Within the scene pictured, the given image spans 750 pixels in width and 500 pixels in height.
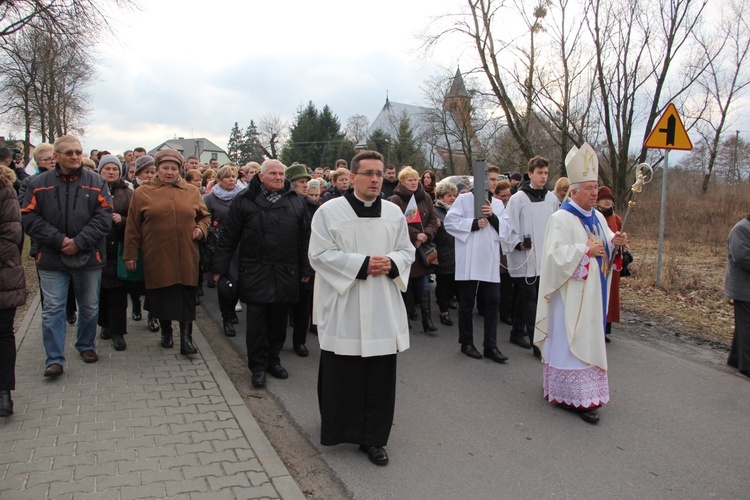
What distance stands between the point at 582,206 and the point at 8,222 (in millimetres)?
4818

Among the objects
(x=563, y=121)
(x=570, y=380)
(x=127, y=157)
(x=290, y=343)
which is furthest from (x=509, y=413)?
(x=563, y=121)

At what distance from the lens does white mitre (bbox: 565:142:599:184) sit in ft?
16.7

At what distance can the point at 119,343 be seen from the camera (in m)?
6.24

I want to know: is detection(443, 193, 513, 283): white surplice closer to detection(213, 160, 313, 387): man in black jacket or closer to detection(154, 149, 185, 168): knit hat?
detection(213, 160, 313, 387): man in black jacket

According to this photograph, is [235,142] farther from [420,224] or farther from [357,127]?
[420,224]

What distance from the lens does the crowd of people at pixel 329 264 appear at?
4.05 metres

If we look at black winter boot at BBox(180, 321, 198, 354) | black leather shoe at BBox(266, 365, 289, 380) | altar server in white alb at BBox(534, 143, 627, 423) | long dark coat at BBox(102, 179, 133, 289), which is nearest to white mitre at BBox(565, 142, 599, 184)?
altar server in white alb at BBox(534, 143, 627, 423)

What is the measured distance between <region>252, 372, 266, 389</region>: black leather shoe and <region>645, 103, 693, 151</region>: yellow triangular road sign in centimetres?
738

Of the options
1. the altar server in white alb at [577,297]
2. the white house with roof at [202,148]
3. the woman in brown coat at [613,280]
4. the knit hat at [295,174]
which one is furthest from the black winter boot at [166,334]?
the white house with roof at [202,148]

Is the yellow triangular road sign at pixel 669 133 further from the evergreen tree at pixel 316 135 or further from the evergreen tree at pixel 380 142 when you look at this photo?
the evergreen tree at pixel 316 135

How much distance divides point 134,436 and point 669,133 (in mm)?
9030

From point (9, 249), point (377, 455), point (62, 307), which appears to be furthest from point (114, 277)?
point (377, 455)

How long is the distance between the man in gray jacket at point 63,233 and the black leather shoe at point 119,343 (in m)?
A: 0.65

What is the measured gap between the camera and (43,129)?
32.0 metres
